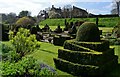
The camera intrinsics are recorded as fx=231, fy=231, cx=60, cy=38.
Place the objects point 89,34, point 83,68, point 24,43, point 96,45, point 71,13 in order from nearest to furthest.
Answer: point 83,68, point 96,45, point 89,34, point 24,43, point 71,13

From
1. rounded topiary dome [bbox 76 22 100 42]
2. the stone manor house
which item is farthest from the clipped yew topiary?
the stone manor house

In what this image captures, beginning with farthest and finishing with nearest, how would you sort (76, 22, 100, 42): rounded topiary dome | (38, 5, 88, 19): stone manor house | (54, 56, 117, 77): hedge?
(38, 5, 88, 19): stone manor house → (76, 22, 100, 42): rounded topiary dome → (54, 56, 117, 77): hedge

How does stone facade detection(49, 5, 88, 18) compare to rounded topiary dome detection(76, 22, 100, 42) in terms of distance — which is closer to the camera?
rounded topiary dome detection(76, 22, 100, 42)

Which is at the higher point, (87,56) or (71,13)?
(71,13)

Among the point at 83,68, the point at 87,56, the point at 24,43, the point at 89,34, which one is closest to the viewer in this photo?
the point at 83,68

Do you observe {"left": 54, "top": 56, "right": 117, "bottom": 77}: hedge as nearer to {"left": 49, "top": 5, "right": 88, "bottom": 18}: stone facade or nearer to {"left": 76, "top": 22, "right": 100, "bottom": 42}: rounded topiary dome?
{"left": 76, "top": 22, "right": 100, "bottom": 42}: rounded topiary dome

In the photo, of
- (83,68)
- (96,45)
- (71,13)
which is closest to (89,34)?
(96,45)

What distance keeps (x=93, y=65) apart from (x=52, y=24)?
2128 inches

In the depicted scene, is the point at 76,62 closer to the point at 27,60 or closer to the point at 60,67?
the point at 60,67

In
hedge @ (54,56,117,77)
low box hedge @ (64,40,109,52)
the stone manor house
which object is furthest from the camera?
the stone manor house

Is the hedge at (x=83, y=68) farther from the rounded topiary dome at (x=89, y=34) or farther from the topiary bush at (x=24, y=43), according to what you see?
the topiary bush at (x=24, y=43)

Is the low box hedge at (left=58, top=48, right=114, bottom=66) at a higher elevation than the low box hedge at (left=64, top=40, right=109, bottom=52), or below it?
below

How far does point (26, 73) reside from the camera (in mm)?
10969

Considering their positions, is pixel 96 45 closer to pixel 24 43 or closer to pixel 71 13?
pixel 24 43
